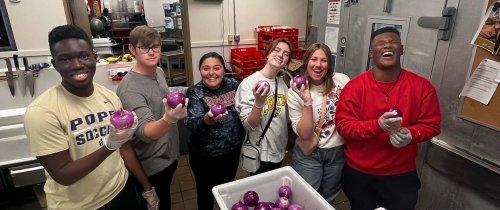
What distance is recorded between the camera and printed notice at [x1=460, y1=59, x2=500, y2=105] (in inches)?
56.4

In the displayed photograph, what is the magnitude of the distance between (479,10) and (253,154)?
1.45 metres

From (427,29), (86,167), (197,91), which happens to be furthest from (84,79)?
(427,29)

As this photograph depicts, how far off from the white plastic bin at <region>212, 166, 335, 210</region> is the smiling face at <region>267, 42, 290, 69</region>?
60 cm

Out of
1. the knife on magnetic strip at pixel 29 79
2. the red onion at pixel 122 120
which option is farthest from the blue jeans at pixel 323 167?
the knife on magnetic strip at pixel 29 79

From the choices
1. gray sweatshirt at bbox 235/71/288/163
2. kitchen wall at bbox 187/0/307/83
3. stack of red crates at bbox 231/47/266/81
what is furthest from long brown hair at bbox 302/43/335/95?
kitchen wall at bbox 187/0/307/83

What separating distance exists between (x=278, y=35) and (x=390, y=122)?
305 cm

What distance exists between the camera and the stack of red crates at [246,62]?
418 centimetres

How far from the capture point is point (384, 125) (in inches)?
48.2

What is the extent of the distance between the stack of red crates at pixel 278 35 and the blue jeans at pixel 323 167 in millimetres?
2562

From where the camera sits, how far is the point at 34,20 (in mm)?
3260

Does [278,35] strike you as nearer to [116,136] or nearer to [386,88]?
[386,88]

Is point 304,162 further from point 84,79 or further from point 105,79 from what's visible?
point 105,79

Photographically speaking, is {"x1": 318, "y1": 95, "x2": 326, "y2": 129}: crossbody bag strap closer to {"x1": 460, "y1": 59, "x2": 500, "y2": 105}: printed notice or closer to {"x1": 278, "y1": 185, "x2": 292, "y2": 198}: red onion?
{"x1": 278, "y1": 185, "x2": 292, "y2": 198}: red onion

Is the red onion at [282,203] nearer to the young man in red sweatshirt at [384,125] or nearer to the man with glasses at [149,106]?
the young man in red sweatshirt at [384,125]
